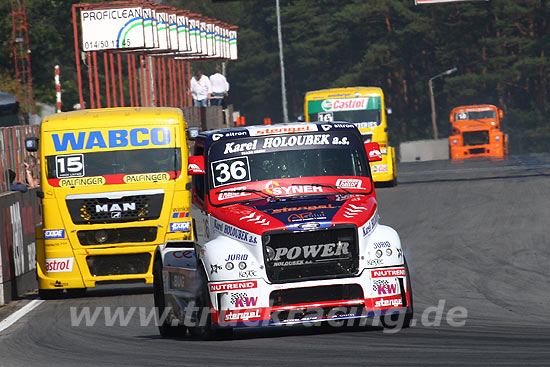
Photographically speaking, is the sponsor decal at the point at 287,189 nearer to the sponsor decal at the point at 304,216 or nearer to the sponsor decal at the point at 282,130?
the sponsor decal at the point at 282,130

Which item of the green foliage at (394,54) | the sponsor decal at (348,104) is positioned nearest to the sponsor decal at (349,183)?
the sponsor decal at (348,104)

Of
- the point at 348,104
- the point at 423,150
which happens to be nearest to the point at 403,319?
the point at 348,104

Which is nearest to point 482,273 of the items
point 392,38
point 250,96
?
point 392,38

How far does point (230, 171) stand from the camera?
11156mm

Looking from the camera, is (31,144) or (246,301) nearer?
(246,301)

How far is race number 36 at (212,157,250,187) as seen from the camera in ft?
36.4

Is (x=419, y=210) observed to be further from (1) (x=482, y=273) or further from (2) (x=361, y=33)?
(2) (x=361, y=33)

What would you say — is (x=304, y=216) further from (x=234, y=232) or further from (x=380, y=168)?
(x=380, y=168)

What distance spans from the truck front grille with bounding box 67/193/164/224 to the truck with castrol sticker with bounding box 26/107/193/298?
0.04ft

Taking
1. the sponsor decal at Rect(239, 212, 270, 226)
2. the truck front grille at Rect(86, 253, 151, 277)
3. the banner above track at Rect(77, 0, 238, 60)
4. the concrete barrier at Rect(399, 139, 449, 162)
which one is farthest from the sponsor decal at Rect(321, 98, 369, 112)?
the concrete barrier at Rect(399, 139, 449, 162)

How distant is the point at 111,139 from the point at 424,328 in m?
6.92

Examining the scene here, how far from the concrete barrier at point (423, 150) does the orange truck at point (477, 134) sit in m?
15.5

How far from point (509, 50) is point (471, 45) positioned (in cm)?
294

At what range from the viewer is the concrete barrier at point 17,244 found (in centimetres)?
1591
